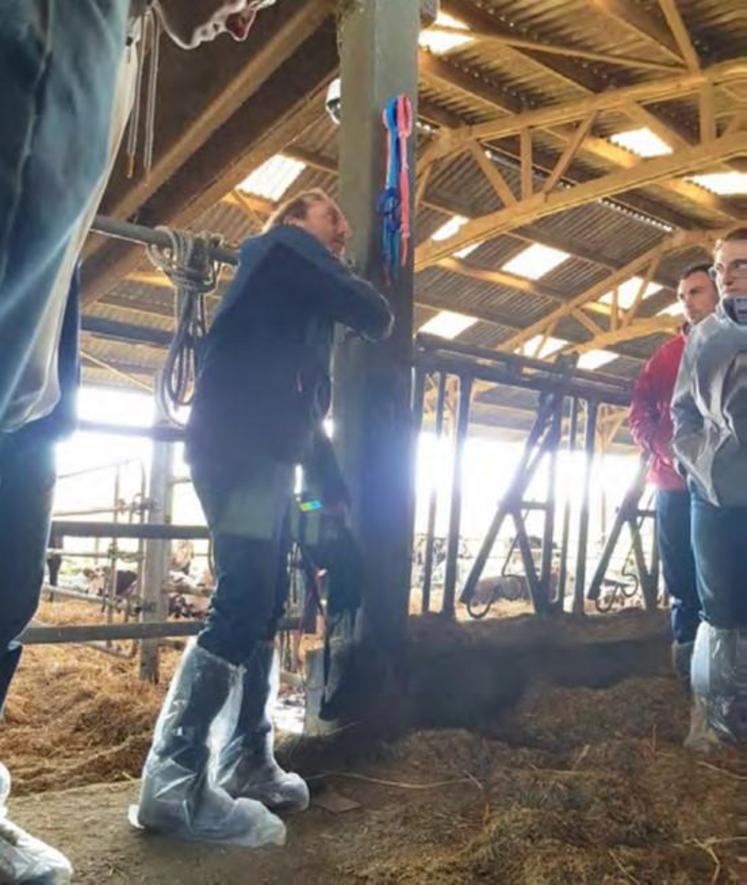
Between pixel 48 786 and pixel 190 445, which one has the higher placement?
pixel 190 445

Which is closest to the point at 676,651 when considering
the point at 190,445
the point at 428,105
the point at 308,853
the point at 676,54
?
the point at 308,853

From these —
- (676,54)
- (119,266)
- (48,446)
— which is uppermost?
(676,54)

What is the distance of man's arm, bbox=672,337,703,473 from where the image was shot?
261 centimetres

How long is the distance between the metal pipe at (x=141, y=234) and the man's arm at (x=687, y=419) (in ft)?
4.82

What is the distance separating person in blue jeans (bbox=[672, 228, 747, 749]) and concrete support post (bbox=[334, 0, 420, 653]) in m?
0.91

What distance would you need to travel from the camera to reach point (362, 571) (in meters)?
2.48

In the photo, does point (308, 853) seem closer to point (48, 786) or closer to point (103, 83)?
point (48, 786)

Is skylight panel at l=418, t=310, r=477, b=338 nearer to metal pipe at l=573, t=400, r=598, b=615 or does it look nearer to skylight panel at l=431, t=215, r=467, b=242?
skylight panel at l=431, t=215, r=467, b=242

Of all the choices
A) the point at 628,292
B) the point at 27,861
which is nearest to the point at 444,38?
the point at 27,861

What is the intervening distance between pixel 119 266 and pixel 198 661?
3320 millimetres

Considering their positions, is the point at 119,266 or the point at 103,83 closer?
the point at 103,83

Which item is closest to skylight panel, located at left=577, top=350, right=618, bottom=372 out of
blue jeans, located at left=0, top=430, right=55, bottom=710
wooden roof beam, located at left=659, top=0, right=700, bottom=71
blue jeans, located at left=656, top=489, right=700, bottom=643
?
wooden roof beam, located at left=659, top=0, right=700, bottom=71

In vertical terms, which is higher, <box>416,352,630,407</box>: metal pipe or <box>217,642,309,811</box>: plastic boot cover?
<box>416,352,630,407</box>: metal pipe

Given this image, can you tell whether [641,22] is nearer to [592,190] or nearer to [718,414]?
[592,190]
